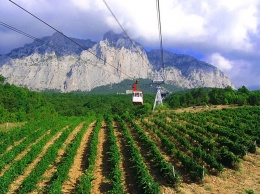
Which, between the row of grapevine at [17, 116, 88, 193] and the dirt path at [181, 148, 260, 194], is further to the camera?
the row of grapevine at [17, 116, 88, 193]

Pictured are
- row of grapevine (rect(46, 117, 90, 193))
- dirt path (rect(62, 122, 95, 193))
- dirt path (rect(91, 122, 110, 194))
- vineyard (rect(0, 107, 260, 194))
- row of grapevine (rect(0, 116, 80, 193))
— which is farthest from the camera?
dirt path (rect(62, 122, 95, 193))

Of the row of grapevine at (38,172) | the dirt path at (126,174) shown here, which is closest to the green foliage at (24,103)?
the row of grapevine at (38,172)

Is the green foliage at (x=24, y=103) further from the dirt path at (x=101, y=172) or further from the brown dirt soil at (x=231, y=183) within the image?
the brown dirt soil at (x=231, y=183)

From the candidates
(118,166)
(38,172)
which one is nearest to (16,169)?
(38,172)

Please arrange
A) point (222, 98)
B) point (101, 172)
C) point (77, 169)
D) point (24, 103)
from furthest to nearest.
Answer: point (24, 103) → point (222, 98) → point (77, 169) → point (101, 172)

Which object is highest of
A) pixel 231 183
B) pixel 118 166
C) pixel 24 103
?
pixel 24 103

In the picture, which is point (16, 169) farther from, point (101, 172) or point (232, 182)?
point (232, 182)

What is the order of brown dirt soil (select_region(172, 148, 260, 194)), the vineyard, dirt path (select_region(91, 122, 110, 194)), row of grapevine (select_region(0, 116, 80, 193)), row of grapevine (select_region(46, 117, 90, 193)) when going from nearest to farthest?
row of grapevine (select_region(46, 117, 90, 193))
brown dirt soil (select_region(172, 148, 260, 194))
the vineyard
row of grapevine (select_region(0, 116, 80, 193))
dirt path (select_region(91, 122, 110, 194))

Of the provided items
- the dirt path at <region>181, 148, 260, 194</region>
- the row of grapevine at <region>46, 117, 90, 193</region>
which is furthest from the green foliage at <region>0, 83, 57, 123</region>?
the dirt path at <region>181, 148, 260, 194</region>

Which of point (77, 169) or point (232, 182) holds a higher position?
point (232, 182)

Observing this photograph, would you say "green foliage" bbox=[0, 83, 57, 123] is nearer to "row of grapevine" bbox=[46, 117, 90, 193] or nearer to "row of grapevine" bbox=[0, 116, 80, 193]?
"row of grapevine" bbox=[0, 116, 80, 193]

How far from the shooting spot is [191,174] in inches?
839

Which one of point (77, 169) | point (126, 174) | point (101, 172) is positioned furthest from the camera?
point (77, 169)

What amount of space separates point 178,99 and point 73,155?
85.3 m
